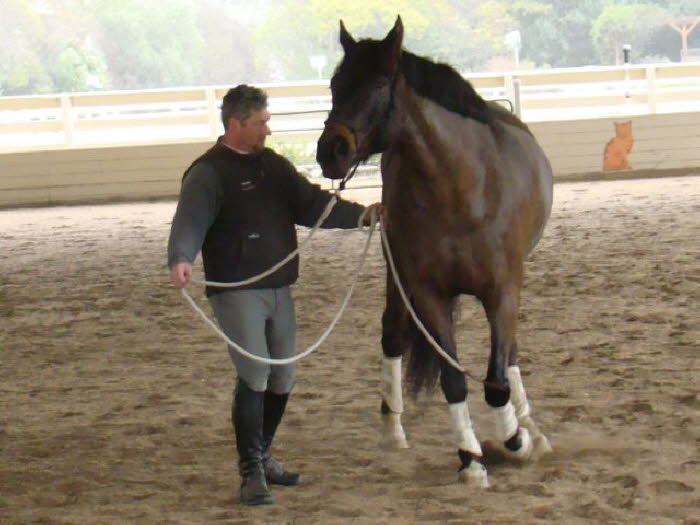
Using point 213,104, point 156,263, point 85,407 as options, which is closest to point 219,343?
point 85,407

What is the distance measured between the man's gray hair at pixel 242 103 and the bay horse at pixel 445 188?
24cm

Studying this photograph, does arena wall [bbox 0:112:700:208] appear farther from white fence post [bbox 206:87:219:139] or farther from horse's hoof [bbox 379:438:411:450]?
horse's hoof [bbox 379:438:411:450]

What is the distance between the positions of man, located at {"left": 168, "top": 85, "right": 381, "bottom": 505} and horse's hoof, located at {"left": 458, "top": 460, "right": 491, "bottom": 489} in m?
0.66

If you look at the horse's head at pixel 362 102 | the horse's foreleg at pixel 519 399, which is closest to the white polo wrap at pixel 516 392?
the horse's foreleg at pixel 519 399

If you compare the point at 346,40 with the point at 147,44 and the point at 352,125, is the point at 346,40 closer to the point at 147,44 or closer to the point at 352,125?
the point at 352,125

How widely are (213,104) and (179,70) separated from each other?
15.3 meters

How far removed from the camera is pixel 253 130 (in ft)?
12.0

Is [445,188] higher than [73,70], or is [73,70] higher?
[445,188]

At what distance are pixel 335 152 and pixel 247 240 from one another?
490mm

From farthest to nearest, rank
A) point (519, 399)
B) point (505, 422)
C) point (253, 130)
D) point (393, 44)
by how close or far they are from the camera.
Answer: point (519, 399), point (505, 422), point (253, 130), point (393, 44)

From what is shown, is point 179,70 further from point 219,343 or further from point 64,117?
point 219,343

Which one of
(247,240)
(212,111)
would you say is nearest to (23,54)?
(212,111)

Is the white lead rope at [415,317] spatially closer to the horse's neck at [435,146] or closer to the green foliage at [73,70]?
the horse's neck at [435,146]

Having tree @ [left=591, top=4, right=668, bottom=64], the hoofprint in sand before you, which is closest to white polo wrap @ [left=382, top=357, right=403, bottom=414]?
the hoofprint in sand
